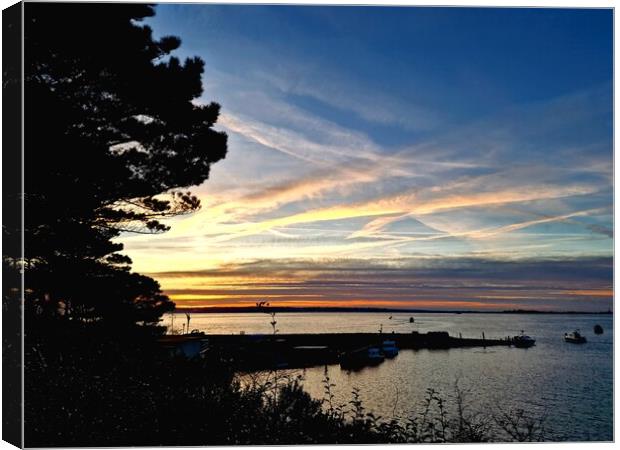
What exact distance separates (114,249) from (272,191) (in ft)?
7.01

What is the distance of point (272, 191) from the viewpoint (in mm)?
8664

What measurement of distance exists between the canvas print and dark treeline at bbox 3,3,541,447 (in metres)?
0.02

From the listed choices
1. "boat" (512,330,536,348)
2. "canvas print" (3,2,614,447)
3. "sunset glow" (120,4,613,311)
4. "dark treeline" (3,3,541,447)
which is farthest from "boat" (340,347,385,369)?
"dark treeline" (3,3,541,447)

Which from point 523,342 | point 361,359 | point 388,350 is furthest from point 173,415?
point 523,342

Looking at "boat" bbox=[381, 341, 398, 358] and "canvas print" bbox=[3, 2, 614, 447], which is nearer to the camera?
"canvas print" bbox=[3, 2, 614, 447]

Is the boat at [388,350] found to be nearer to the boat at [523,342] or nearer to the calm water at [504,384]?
the calm water at [504,384]

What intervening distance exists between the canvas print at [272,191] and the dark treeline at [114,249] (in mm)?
23

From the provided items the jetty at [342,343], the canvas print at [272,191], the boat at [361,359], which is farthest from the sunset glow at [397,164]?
the jetty at [342,343]

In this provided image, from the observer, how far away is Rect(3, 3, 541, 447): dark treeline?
472cm

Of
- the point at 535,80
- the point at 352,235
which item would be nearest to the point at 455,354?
the point at 352,235

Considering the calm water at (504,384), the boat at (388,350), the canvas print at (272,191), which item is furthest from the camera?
the boat at (388,350)

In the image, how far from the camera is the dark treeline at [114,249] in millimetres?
4723

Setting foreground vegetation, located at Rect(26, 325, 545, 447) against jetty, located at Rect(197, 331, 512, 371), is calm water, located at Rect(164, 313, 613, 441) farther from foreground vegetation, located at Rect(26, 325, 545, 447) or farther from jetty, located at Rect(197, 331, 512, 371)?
jetty, located at Rect(197, 331, 512, 371)

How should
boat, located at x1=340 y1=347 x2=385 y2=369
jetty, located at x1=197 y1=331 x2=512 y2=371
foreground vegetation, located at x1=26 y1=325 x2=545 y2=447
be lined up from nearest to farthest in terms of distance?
1. foreground vegetation, located at x1=26 y1=325 x2=545 y2=447
2. boat, located at x1=340 y1=347 x2=385 y2=369
3. jetty, located at x1=197 y1=331 x2=512 y2=371
